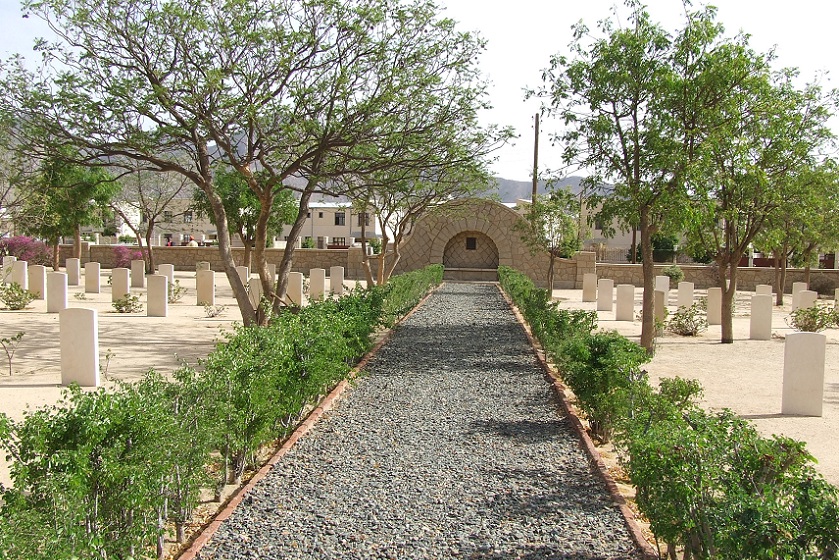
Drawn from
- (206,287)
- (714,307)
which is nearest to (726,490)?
(714,307)

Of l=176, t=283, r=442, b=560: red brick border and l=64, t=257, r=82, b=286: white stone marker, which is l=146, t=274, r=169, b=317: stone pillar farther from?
l=64, t=257, r=82, b=286: white stone marker

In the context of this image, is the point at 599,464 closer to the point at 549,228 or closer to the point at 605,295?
the point at 605,295

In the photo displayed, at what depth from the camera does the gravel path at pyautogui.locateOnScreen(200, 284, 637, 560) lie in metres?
4.13

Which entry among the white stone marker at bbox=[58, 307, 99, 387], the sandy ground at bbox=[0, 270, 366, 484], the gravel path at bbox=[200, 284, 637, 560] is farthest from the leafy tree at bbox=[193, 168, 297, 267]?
the gravel path at bbox=[200, 284, 637, 560]

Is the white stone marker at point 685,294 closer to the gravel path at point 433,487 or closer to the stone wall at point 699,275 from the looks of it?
the gravel path at point 433,487

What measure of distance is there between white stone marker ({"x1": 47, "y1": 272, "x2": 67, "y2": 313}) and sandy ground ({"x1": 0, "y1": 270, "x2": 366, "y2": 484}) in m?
0.25

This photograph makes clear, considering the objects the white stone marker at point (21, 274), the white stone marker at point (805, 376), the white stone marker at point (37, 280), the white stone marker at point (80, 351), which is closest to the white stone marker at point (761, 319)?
the white stone marker at point (805, 376)

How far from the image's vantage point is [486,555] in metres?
3.99

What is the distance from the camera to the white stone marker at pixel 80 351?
8.77 meters

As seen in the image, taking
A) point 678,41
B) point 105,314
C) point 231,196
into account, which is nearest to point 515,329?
point 678,41

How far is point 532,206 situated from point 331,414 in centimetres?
1817

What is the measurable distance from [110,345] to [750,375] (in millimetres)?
9954

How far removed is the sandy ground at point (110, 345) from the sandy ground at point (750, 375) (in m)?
5.55

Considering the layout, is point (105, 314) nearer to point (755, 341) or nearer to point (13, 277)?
point (13, 277)
